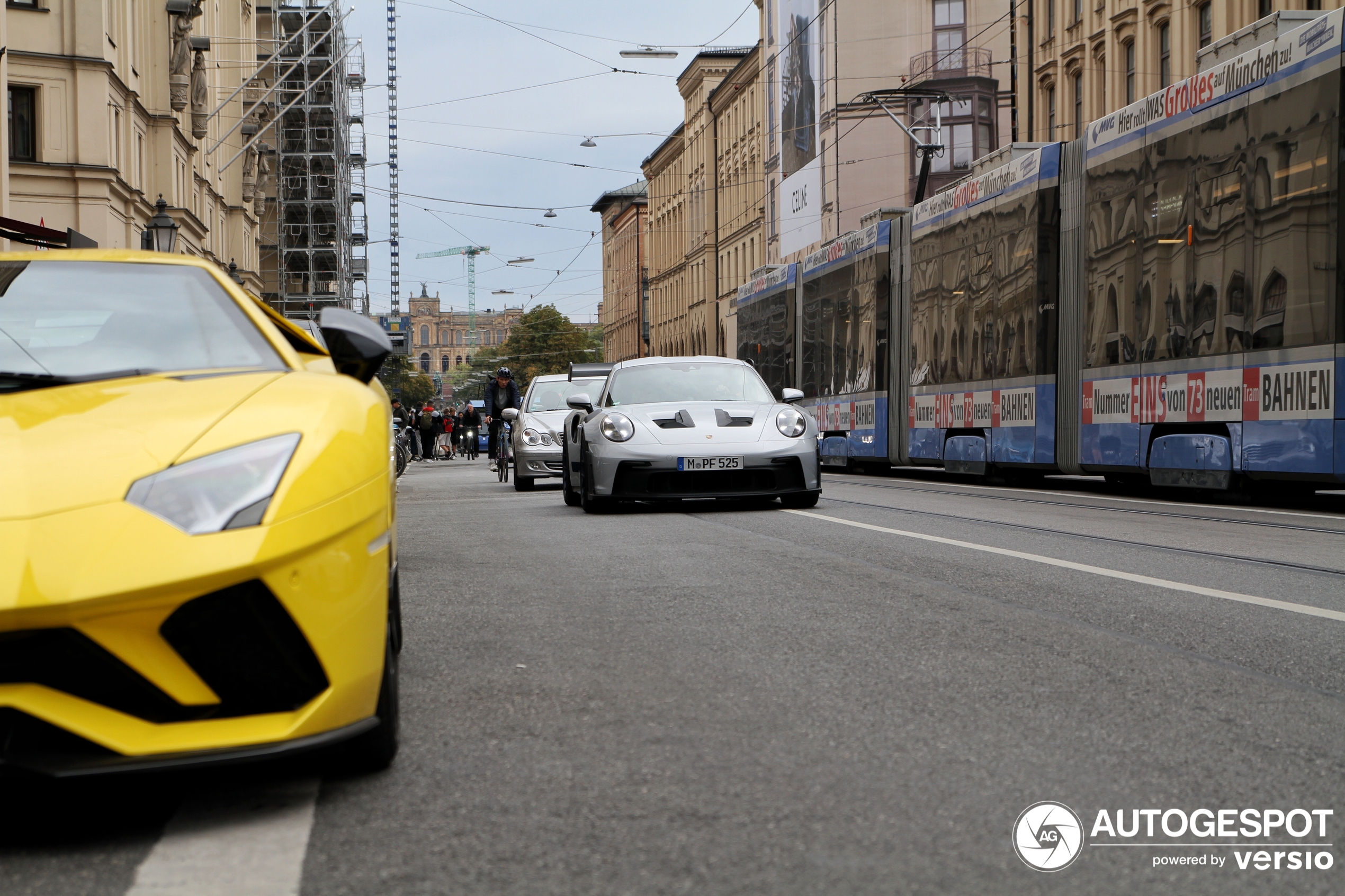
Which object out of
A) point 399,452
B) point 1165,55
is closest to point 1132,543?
point 399,452

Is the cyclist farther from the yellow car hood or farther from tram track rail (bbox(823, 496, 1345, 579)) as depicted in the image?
the yellow car hood

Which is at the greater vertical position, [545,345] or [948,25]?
[948,25]

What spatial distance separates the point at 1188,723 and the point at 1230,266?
955cm

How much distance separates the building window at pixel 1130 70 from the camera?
125ft

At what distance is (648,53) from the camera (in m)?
42.8

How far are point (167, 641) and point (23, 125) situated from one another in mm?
31490

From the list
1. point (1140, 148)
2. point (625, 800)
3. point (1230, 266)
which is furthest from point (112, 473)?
point (1140, 148)

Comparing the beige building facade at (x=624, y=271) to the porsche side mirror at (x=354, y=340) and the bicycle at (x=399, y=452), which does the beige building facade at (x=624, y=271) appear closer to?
the bicycle at (x=399, y=452)

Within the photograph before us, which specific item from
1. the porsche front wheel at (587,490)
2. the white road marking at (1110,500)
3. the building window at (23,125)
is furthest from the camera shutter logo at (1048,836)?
the building window at (23,125)

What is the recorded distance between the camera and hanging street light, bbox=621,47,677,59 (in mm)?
42656

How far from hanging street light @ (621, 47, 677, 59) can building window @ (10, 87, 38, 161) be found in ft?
54.5

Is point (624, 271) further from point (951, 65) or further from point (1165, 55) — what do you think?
point (1165, 55)

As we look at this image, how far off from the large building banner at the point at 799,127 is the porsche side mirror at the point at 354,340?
2168 inches

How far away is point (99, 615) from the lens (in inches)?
115
